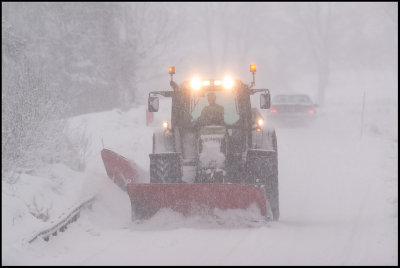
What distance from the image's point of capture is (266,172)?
26.5 feet

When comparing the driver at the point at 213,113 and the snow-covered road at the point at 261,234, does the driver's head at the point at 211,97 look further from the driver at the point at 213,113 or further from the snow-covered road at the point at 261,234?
the snow-covered road at the point at 261,234

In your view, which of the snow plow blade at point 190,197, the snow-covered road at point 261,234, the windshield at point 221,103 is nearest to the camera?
the snow-covered road at point 261,234

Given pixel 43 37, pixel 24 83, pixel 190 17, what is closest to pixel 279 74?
pixel 190 17

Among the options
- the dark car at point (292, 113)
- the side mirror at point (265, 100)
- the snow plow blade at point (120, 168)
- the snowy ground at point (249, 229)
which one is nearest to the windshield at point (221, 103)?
the side mirror at point (265, 100)

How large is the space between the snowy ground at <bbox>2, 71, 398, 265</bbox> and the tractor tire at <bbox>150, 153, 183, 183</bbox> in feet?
1.73

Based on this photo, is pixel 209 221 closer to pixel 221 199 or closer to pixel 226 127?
pixel 221 199

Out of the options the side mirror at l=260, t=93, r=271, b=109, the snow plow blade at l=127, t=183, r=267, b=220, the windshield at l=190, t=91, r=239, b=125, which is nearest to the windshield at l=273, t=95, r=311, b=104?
the windshield at l=190, t=91, r=239, b=125

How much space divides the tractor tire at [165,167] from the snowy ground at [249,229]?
1.73ft

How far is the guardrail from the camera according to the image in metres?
6.77

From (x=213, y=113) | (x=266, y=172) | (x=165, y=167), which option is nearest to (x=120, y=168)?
(x=165, y=167)

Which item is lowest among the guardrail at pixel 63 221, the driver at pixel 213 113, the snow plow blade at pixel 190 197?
the guardrail at pixel 63 221

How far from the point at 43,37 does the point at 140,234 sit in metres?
20.1

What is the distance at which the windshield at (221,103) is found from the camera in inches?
359

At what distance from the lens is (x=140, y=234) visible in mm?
7316
